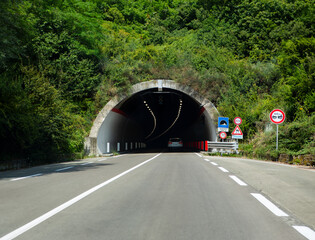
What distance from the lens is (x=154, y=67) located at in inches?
1299

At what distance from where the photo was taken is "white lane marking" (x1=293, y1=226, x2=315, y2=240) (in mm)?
4324

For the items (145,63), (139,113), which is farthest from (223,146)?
(139,113)

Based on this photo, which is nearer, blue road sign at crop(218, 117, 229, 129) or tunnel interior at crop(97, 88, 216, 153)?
blue road sign at crop(218, 117, 229, 129)

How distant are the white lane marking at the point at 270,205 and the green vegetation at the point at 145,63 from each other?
10.3 m

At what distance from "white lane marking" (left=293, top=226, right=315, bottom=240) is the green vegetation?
11934 mm

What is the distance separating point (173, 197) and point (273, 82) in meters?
27.5

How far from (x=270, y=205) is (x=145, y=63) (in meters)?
27.6

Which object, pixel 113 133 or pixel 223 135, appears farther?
pixel 113 133

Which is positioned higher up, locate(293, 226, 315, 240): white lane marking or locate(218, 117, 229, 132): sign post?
locate(218, 117, 229, 132): sign post

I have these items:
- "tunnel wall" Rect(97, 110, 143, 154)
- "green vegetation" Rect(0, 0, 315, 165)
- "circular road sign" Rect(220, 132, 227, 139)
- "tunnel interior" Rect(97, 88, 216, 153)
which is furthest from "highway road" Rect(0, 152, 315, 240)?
"tunnel interior" Rect(97, 88, 216, 153)

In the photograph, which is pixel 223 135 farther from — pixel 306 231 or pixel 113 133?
pixel 306 231

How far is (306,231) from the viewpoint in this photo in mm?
4570

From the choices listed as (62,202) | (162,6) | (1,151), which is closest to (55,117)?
(1,151)

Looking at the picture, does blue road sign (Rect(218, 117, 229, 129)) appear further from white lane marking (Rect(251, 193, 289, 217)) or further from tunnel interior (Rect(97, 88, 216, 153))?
white lane marking (Rect(251, 193, 289, 217))
